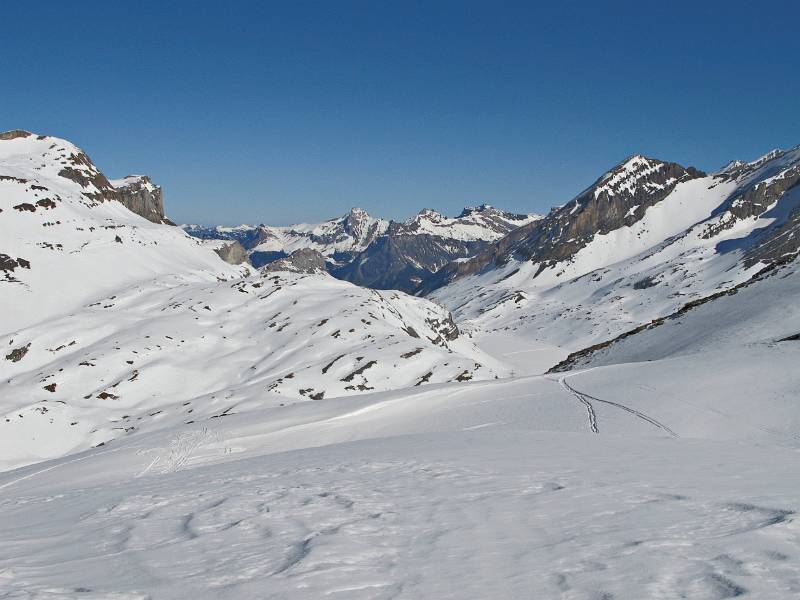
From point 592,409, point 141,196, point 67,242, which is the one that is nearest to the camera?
point 592,409

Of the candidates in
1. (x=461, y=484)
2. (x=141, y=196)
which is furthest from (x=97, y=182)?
(x=461, y=484)

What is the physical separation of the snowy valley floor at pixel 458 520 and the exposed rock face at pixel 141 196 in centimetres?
18282

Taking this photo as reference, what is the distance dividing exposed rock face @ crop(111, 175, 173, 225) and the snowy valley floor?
183 meters

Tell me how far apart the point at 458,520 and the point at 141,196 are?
661ft

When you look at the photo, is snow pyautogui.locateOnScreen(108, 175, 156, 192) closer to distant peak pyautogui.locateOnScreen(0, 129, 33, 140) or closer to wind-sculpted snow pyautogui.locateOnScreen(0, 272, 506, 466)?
distant peak pyautogui.locateOnScreen(0, 129, 33, 140)

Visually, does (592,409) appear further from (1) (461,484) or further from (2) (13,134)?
(2) (13,134)

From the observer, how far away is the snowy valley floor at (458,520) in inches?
208

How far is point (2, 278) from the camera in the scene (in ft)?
356

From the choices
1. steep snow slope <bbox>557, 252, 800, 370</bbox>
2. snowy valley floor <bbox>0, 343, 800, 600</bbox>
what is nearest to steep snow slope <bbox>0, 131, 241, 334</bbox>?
steep snow slope <bbox>557, 252, 800, 370</bbox>

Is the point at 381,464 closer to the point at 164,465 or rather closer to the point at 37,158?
the point at 164,465

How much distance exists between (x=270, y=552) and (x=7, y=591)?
2629mm

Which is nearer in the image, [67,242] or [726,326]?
[726,326]

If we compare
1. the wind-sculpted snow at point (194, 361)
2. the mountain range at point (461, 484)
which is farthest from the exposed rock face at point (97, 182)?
the mountain range at point (461, 484)

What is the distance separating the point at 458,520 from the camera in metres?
7.48
